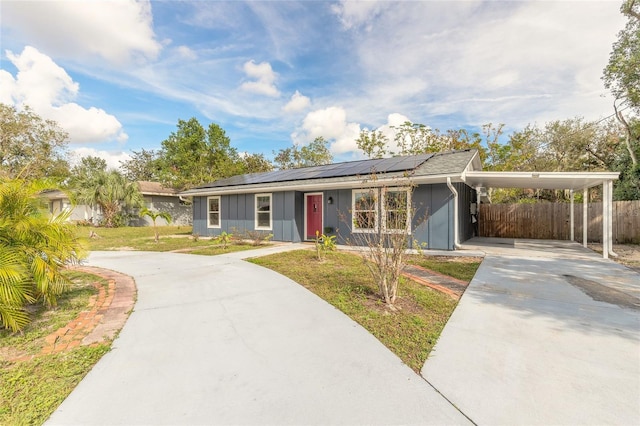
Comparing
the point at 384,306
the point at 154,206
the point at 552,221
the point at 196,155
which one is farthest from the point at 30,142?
the point at 552,221

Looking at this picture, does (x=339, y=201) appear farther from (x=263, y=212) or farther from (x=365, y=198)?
(x=263, y=212)

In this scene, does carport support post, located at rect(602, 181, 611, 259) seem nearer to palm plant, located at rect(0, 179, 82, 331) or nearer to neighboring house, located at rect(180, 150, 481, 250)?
neighboring house, located at rect(180, 150, 481, 250)

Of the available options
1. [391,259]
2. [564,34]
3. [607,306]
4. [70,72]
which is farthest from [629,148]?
[70,72]

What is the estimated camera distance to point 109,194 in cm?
1967

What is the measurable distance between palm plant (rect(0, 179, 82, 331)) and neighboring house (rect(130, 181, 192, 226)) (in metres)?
20.3

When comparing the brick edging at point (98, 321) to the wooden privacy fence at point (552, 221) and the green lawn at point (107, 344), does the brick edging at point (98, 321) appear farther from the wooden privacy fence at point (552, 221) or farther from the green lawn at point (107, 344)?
the wooden privacy fence at point (552, 221)

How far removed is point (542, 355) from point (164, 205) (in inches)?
1036

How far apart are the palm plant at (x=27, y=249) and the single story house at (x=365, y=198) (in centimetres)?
491

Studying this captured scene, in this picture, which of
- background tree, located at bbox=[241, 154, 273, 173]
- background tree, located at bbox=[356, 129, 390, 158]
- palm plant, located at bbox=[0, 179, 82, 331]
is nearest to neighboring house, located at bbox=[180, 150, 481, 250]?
palm plant, located at bbox=[0, 179, 82, 331]

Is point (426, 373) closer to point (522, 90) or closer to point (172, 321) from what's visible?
point (172, 321)

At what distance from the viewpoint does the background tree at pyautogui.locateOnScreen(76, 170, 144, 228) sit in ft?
64.4

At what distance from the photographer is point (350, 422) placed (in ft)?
5.59

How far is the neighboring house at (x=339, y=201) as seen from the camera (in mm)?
8758

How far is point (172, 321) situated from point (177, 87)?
36.9ft
